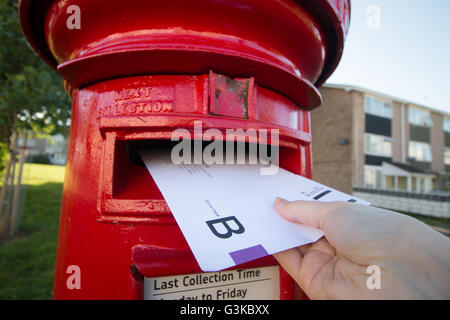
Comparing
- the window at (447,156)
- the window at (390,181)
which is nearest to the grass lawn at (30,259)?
the window at (390,181)

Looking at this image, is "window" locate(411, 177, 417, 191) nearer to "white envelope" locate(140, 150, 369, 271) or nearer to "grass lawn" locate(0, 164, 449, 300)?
"grass lawn" locate(0, 164, 449, 300)

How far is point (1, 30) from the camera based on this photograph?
10.5ft

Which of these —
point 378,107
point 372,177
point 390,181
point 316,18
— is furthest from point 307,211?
point 390,181

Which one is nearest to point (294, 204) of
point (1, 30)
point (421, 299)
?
point (421, 299)

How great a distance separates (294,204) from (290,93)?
47cm

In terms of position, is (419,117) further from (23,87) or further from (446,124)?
(23,87)

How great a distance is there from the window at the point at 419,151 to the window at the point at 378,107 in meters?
3.32

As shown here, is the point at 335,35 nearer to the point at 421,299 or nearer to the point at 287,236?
the point at 287,236

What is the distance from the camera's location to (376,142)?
13.9 meters

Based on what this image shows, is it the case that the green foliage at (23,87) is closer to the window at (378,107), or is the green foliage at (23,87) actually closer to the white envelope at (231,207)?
the white envelope at (231,207)

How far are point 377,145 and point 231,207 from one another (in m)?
15.5

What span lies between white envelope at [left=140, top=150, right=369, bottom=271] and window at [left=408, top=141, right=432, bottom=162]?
18.7 metres

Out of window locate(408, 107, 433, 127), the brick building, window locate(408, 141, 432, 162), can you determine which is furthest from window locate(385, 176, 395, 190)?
window locate(408, 107, 433, 127)
